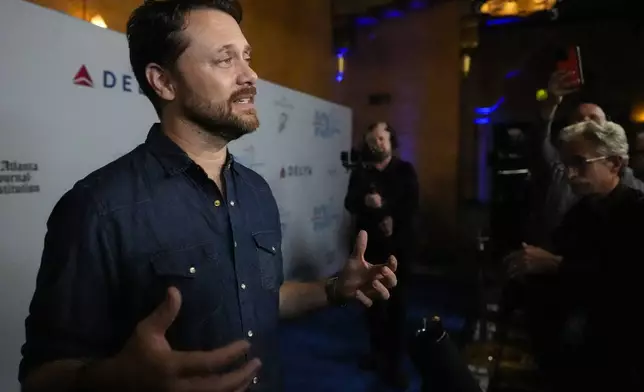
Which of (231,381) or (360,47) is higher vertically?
(360,47)

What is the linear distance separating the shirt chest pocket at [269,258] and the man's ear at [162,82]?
34cm

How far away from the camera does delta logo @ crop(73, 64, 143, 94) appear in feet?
6.06

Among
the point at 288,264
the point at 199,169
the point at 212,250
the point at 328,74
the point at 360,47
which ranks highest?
the point at 360,47

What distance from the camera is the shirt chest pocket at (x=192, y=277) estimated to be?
94 centimetres

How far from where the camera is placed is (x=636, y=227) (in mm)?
1632

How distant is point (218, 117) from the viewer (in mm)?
1040

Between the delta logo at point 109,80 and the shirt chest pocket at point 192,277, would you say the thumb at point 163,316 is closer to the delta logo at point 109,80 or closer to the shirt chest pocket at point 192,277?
the shirt chest pocket at point 192,277

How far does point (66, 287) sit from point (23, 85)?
1050 millimetres

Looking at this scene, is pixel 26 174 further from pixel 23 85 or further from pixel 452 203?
pixel 452 203

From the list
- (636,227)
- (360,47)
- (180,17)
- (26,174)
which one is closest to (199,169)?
(180,17)

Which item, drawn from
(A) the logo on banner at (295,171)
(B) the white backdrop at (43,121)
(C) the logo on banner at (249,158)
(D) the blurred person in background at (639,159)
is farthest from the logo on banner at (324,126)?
(D) the blurred person in background at (639,159)

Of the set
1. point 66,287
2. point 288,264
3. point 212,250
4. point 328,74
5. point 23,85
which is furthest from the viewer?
point 328,74

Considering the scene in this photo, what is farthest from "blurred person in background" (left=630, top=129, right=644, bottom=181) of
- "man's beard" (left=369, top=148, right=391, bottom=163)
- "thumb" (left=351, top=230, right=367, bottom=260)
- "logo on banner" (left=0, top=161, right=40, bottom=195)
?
"logo on banner" (left=0, top=161, right=40, bottom=195)

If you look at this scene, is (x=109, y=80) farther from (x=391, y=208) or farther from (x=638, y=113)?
(x=638, y=113)
